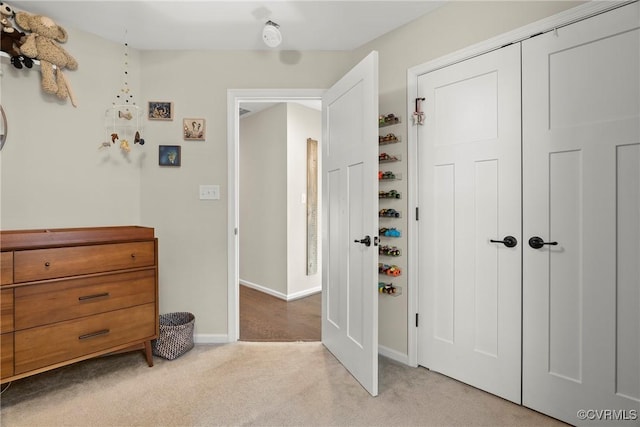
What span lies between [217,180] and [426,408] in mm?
2134

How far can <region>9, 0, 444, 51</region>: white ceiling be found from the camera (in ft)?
6.41

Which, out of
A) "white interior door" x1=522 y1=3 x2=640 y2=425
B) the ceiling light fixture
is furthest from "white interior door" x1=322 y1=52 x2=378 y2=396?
"white interior door" x1=522 y1=3 x2=640 y2=425

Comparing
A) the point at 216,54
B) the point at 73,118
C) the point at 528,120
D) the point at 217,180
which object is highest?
the point at 216,54

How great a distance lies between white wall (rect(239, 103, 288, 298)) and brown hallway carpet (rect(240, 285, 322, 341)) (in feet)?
0.76

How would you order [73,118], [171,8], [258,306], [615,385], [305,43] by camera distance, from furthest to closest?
[258,306] → [305,43] → [73,118] → [171,8] → [615,385]

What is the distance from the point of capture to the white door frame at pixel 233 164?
8.33ft

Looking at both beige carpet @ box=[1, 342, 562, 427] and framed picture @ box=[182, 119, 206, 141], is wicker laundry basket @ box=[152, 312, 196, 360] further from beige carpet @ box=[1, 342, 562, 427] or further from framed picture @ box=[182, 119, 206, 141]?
framed picture @ box=[182, 119, 206, 141]

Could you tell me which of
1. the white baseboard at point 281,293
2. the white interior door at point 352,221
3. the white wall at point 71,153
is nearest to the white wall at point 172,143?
the white wall at point 71,153

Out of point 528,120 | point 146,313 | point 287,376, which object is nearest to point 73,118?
point 146,313

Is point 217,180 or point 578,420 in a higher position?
point 217,180

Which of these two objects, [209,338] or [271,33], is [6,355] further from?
[271,33]

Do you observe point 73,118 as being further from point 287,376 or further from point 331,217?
point 287,376

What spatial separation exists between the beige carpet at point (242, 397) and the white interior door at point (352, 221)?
0.20 m

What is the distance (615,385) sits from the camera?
1429mm
